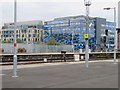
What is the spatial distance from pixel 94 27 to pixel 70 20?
1280 cm

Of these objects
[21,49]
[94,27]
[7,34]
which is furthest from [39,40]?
[21,49]

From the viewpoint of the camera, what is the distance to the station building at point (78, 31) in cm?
14825

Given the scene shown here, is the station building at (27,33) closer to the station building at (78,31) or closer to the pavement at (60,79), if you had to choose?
the station building at (78,31)

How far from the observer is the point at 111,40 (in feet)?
504

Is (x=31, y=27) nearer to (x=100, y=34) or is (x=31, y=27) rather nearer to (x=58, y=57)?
(x=100, y=34)

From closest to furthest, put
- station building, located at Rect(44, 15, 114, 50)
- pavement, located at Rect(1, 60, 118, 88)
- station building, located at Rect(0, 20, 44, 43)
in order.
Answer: pavement, located at Rect(1, 60, 118, 88) → station building, located at Rect(44, 15, 114, 50) → station building, located at Rect(0, 20, 44, 43)

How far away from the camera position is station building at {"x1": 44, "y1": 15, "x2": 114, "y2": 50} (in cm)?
14825

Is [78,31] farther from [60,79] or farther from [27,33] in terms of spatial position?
[60,79]

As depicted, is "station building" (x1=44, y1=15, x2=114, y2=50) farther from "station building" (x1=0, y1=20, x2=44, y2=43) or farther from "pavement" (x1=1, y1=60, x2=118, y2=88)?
"pavement" (x1=1, y1=60, x2=118, y2=88)

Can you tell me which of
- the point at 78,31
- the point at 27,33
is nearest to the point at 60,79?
the point at 78,31

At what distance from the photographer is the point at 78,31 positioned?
5930 inches

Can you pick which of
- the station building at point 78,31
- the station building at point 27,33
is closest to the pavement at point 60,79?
the station building at point 78,31

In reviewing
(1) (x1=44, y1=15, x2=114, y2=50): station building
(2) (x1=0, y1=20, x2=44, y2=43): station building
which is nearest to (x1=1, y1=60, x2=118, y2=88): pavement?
(1) (x1=44, y1=15, x2=114, y2=50): station building

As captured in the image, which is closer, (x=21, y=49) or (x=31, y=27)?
(x=21, y=49)
